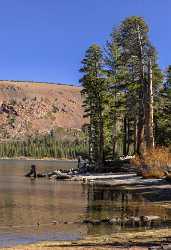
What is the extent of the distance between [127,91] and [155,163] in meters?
22.3

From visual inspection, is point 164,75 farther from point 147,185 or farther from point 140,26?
point 147,185

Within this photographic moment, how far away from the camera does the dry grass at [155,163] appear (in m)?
39.2

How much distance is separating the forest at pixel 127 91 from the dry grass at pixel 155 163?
243 centimetres

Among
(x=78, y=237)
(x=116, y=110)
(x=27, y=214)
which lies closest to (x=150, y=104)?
(x=116, y=110)

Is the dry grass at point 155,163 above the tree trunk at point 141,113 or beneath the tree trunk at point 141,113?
beneath

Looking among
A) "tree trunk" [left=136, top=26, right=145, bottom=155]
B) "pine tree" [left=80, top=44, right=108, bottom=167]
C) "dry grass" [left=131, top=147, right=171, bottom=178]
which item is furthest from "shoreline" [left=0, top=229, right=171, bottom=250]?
"pine tree" [left=80, top=44, right=108, bottom=167]

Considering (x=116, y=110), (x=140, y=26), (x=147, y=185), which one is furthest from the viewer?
(x=116, y=110)

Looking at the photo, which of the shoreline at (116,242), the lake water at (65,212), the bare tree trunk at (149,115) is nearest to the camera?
the shoreline at (116,242)

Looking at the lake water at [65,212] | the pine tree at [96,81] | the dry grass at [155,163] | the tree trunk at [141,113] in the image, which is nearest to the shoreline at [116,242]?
the lake water at [65,212]

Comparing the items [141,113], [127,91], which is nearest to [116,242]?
[141,113]

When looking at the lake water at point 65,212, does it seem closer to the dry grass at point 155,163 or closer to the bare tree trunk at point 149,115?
the dry grass at point 155,163

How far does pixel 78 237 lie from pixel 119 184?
24243mm

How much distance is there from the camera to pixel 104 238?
15.5m

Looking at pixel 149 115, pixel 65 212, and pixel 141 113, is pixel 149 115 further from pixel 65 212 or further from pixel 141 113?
pixel 65 212
